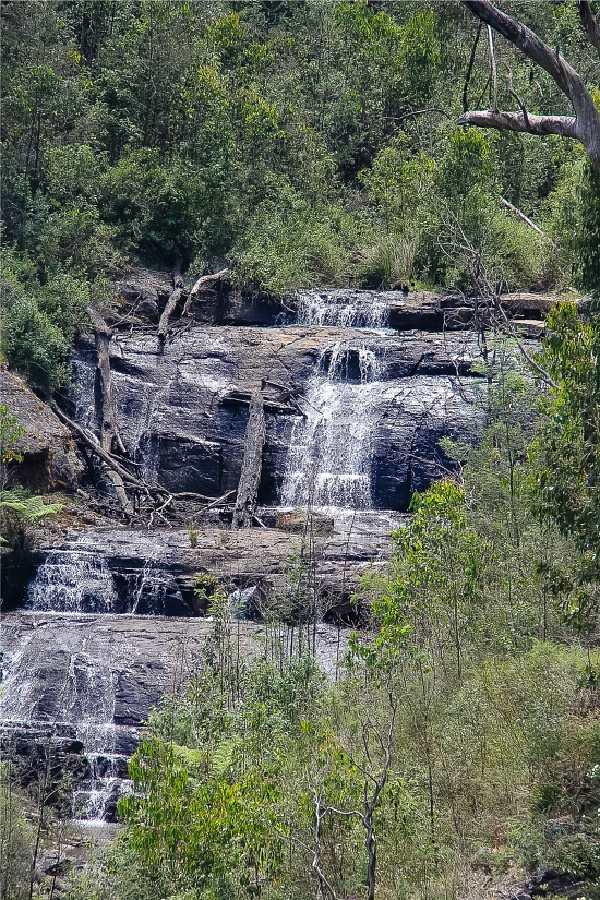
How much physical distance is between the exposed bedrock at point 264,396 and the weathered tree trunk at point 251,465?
0.29m

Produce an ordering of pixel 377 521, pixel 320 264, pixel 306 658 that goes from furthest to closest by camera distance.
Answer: pixel 320 264
pixel 377 521
pixel 306 658

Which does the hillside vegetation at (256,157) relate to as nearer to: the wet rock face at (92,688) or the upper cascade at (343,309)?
the upper cascade at (343,309)

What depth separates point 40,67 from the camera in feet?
104

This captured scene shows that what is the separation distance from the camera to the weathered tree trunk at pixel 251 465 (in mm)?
21734

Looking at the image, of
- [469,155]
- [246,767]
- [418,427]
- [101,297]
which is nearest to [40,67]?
[101,297]

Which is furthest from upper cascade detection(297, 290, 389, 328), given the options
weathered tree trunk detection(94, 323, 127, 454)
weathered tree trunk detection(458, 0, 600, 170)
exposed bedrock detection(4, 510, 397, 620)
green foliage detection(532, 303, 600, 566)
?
weathered tree trunk detection(458, 0, 600, 170)

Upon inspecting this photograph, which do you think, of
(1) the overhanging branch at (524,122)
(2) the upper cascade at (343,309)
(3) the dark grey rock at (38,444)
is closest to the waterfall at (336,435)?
(2) the upper cascade at (343,309)

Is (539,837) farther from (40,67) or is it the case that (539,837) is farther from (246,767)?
(40,67)

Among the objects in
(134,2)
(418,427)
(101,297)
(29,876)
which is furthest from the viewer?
(134,2)

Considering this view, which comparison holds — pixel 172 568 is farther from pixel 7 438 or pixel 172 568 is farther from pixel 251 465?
pixel 251 465

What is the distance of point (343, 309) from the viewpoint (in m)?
27.2

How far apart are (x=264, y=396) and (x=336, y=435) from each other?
6.87 feet

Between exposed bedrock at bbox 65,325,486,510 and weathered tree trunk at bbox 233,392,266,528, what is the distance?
0.29 meters

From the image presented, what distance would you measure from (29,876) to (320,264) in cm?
2308
